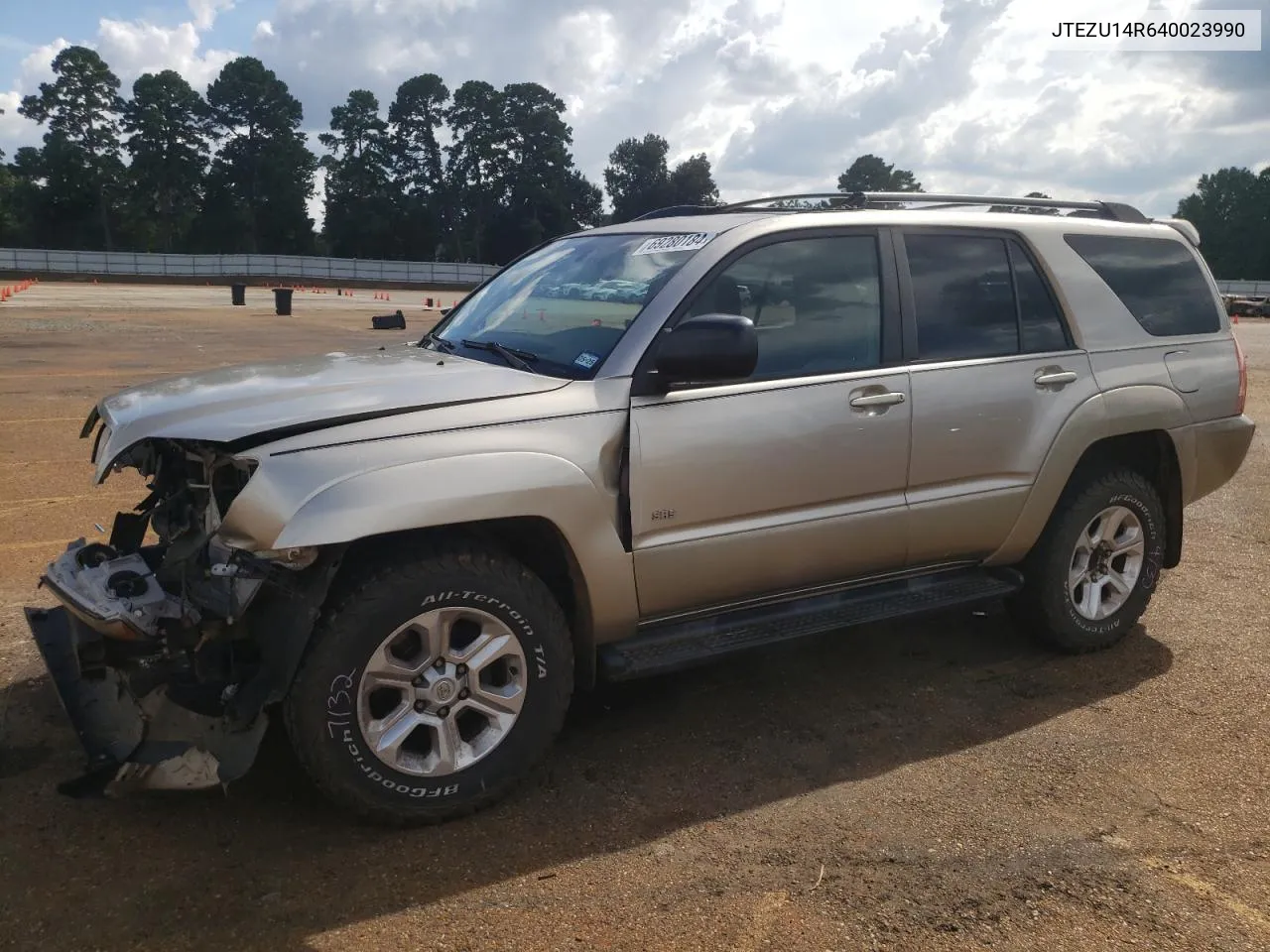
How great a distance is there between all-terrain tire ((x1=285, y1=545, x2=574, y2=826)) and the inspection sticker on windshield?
4.57 feet

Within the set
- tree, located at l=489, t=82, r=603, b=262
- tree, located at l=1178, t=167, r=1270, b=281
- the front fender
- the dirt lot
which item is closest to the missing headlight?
the front fender

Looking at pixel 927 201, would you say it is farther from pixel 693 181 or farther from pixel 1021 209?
pixel 693 181

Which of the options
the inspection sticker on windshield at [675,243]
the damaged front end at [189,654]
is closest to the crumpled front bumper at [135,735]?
the damaged front end at [189,654]

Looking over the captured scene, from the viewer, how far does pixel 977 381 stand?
13.7 feet

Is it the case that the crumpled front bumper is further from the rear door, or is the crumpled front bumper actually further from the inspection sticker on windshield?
the rear door

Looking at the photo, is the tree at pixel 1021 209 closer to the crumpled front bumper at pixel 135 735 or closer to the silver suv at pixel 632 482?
the silver suv at pixel 632 482

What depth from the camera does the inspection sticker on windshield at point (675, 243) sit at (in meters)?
3.85

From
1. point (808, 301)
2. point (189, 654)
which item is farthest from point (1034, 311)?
point (189, 654)

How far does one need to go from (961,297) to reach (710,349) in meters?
1.52

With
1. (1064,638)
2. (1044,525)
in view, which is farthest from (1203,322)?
(1064,638)

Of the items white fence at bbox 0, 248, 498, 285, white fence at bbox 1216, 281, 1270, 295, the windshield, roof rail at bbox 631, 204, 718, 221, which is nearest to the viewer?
the windshield

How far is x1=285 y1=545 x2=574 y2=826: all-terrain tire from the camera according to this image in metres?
2.97

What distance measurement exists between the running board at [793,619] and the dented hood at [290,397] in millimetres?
954

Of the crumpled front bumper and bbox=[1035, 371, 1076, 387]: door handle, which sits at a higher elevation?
bbox=[1035, 371, 1076, 387]: door handle
